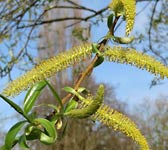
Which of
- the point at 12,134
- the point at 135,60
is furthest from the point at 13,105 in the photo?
the point at 135,60

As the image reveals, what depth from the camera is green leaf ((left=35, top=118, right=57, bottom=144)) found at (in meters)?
0.41

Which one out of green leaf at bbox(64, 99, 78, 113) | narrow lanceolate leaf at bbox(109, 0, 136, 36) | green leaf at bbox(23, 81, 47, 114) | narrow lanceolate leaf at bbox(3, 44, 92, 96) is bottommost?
green leaf at bbox(64, 99, 78, 113)

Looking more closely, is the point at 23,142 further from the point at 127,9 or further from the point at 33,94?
the point at 127,9


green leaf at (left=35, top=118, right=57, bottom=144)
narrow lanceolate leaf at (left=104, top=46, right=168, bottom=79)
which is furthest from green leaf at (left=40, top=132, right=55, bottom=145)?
narrow lanceolate leaf at (left=104, top=46, right=168, bottom=79)

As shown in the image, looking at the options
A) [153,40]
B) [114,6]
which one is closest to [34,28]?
[153,40]

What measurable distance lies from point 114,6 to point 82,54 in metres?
0.07

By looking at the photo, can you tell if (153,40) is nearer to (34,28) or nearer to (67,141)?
(34,28)

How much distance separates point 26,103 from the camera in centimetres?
44

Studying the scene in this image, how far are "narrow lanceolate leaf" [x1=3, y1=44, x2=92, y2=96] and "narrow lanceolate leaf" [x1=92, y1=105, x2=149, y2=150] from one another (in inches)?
2.4

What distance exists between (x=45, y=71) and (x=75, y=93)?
0.04m

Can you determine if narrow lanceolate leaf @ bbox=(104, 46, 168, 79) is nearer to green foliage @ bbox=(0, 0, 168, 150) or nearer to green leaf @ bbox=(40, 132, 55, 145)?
green foliage @ bbox=(0, 0, 168, 150)

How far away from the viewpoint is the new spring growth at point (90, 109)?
388 millimetres

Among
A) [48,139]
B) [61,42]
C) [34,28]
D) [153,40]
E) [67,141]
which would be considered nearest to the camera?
[48,139]

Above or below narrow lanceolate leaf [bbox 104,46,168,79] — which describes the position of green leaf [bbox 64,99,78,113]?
below
